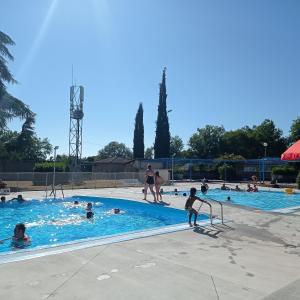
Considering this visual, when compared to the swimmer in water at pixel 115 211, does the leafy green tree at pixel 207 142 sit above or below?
above

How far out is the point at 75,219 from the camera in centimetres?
1544

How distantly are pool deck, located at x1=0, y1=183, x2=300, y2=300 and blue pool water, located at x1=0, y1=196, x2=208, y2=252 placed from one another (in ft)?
14.4

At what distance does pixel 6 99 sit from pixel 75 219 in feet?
58.1

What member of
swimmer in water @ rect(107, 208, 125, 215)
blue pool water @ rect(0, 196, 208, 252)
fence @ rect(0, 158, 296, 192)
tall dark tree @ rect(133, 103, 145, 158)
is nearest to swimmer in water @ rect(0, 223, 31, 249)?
blue pool water @ rect(0, 196, 208, 252)

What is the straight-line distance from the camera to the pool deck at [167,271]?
193 inches

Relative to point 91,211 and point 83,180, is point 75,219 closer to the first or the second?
point 91,211

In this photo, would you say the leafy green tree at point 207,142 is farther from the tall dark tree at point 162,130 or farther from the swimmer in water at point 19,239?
the swimmer in water at point 19,239

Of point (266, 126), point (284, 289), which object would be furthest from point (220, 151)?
point (284, 289)

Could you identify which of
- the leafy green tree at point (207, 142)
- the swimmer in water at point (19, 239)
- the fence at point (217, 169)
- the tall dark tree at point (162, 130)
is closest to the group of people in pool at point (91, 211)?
the swimmer in water at point (19, 239)

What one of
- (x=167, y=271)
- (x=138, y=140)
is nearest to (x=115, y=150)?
(x=138, y=140)

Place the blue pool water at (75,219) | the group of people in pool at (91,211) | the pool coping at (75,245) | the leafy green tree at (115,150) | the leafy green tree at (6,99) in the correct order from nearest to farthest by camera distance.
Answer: the pool coping at (75,245), the blue pool water at (75,219), the group of people in pool at (91,211), the leafy green tree at (6,99), the leafy green tree at (115,150)

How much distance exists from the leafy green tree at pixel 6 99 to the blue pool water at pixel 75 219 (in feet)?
41.9

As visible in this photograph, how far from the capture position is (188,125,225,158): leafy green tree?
261ft

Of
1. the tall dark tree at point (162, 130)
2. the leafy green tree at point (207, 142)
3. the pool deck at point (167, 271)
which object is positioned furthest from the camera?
the leafy green tree at point (207, 142)
